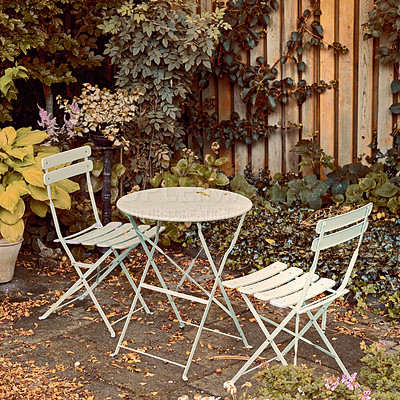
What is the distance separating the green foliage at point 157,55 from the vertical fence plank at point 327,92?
1085mm

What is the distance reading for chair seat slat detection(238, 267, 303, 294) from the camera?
146 inches

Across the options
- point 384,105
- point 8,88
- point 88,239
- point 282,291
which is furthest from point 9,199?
point 384,105

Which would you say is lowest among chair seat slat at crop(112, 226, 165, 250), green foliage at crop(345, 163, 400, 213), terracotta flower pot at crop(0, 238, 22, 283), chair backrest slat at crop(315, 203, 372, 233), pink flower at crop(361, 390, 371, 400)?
terracotta flower pot at crop(0, 238, 22, 283)

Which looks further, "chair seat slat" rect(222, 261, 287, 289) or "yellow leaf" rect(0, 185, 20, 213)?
"yellow leaf" rect(0, 185, 20, 213)

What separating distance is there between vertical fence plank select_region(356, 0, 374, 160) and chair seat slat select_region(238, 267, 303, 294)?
287 cm

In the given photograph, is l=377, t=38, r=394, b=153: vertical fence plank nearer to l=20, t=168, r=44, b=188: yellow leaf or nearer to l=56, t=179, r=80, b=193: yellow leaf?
l=56, t=179, r=80, b=193: yellow leaf

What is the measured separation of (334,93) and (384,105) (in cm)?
51

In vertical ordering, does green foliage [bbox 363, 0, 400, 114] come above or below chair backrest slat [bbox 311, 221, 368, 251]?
above

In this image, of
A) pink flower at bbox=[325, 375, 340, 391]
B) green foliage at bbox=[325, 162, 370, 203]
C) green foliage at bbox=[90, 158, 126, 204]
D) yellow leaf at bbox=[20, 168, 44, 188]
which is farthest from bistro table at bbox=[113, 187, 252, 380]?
green foliage at bbox=[325, 162, 370, 203]

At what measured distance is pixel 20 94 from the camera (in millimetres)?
6832

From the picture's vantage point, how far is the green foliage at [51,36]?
19.6ft

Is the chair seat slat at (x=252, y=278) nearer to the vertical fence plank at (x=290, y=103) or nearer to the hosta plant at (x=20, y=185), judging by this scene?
the hosta plant at (x=20, y=185)

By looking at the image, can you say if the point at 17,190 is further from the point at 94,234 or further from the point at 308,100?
the point at 308,100

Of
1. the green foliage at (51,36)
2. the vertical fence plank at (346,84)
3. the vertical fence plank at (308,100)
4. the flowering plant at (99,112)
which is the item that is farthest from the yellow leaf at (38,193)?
the vertical fence plank at (346,84)
